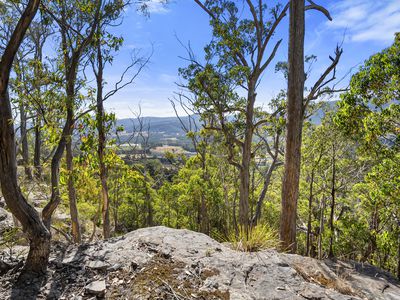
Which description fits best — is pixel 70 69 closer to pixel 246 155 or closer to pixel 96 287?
pixel 96 287

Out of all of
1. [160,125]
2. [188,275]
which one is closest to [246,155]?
[188,275]

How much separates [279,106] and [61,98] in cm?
841

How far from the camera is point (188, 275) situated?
2934mm

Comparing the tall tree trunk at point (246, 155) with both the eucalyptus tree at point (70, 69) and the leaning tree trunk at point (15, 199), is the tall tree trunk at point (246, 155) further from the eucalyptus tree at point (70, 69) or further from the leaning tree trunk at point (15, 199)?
the leaning tree trunk at point (15, 199)

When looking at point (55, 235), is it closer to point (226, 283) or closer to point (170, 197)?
point (226, 283)

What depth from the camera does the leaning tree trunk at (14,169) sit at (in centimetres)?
260

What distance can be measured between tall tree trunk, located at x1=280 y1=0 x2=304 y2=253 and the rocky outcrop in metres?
1.64

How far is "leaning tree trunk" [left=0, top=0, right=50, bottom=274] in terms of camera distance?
102 inches

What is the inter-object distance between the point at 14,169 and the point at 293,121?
501cm

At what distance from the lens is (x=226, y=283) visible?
282 centimetres

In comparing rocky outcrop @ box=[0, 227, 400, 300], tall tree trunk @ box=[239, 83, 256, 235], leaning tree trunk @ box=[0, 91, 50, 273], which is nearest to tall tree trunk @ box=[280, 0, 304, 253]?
rocky outcrop @ box=[0, 227, 400, 300]

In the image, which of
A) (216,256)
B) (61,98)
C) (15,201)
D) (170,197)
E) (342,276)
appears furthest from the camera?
(170,197)

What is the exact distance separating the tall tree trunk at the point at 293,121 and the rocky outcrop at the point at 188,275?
1639 millimetres

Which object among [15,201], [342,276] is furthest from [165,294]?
[342,276]
